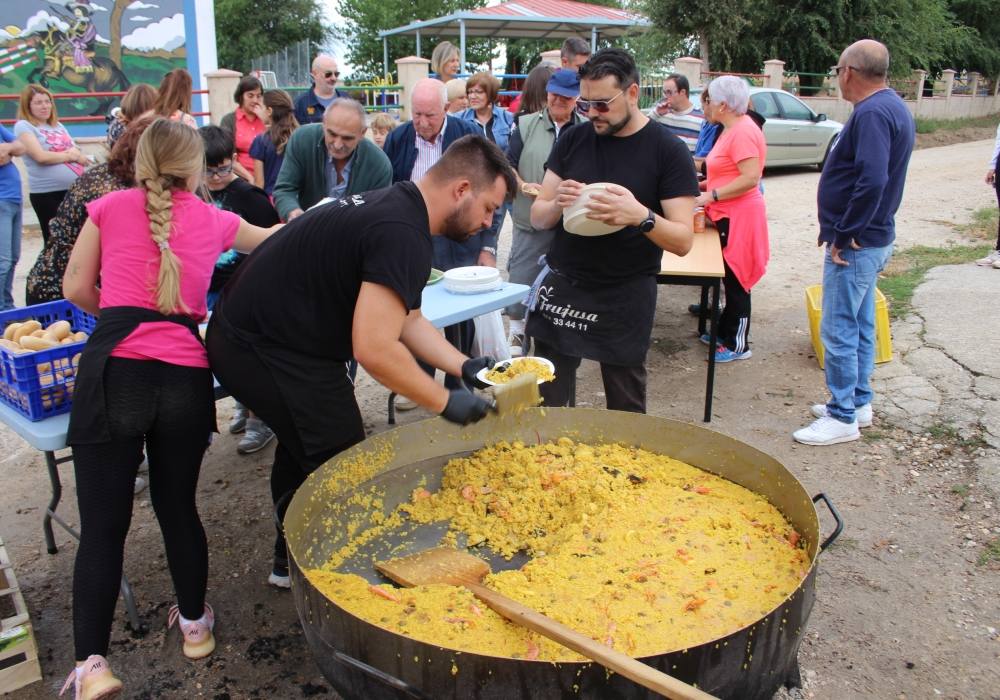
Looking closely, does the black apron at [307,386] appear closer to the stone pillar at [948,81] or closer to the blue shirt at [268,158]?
the blue shirt at [268,158]

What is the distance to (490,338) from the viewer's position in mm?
4738

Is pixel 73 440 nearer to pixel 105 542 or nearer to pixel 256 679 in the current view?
pixel 105 542

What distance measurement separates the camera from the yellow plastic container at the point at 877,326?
537 centimetres

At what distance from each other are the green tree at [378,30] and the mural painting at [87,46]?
70.9ft

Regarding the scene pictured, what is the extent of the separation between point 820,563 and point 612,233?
171 cm

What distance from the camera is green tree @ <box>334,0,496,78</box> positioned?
1470 inches

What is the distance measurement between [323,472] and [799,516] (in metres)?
1.46

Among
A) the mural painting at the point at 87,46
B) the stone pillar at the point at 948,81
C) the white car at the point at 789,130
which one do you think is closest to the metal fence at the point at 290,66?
the mural painting at the point at 87,46

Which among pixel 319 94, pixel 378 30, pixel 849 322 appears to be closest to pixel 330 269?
pixel 849 322

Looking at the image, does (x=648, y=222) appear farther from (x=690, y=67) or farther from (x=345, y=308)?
(x=690, y=67)

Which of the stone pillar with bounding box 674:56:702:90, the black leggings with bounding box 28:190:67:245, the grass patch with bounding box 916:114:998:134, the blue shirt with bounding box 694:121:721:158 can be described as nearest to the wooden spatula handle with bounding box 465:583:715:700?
the blue shirt with bounding box 694:121:721:158

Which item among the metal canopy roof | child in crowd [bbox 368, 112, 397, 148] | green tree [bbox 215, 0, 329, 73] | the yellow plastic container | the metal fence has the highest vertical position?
green tree [bbox 215, 0, 329, 73]

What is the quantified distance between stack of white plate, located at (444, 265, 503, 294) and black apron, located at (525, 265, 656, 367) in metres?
0.57

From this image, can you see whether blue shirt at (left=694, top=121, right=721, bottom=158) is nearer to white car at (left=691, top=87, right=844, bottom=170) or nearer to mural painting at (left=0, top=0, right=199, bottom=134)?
white car at (left=691, top=87, right=844, bottom=170)
